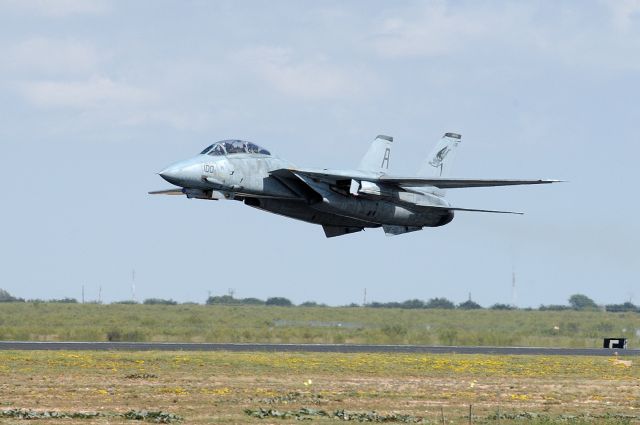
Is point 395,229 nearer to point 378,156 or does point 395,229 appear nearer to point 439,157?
point 378,156

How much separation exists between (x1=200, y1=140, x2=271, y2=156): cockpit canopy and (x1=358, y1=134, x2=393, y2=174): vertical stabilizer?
7517 mm

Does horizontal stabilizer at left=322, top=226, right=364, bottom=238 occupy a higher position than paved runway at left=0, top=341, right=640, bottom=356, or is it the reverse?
horizontal stabilizer at left=322, top=226, right=364, bottom=238

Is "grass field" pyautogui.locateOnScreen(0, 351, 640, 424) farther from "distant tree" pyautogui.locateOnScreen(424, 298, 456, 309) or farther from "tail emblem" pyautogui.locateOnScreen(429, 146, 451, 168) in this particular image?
"distant tree" pyautogui.locateOnScreen(424, 298, 456, 309)

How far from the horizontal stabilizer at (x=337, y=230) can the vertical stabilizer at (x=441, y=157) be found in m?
5.36

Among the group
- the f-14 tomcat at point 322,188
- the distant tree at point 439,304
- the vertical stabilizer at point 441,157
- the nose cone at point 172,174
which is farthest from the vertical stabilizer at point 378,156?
the distant tree at point 439,304

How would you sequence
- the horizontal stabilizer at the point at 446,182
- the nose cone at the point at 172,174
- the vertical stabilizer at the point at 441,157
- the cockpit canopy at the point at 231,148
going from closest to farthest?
the nose cone at the point at 172,174
the cockpit canopy at the point at 231,148
the horizontal stabilizer at the point at 446,182
the vertical stabilizer at the point at 441,157

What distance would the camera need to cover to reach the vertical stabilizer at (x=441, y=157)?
49.0 metres

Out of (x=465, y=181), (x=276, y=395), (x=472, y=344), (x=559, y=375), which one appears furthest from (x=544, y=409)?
(x=472, y=344)

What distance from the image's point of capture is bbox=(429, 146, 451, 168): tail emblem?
49.3 m

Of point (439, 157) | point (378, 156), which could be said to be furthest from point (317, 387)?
point (439, 157)

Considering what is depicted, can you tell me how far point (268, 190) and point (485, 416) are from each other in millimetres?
15709

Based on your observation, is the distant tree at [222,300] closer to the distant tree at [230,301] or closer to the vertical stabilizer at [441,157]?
the distant tree at [230,301]

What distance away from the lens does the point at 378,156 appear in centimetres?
4656

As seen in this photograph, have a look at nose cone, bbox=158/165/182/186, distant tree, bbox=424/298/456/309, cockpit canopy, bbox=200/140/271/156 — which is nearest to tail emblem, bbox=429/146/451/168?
cockpit canopy, bbox=200/140/271/156
